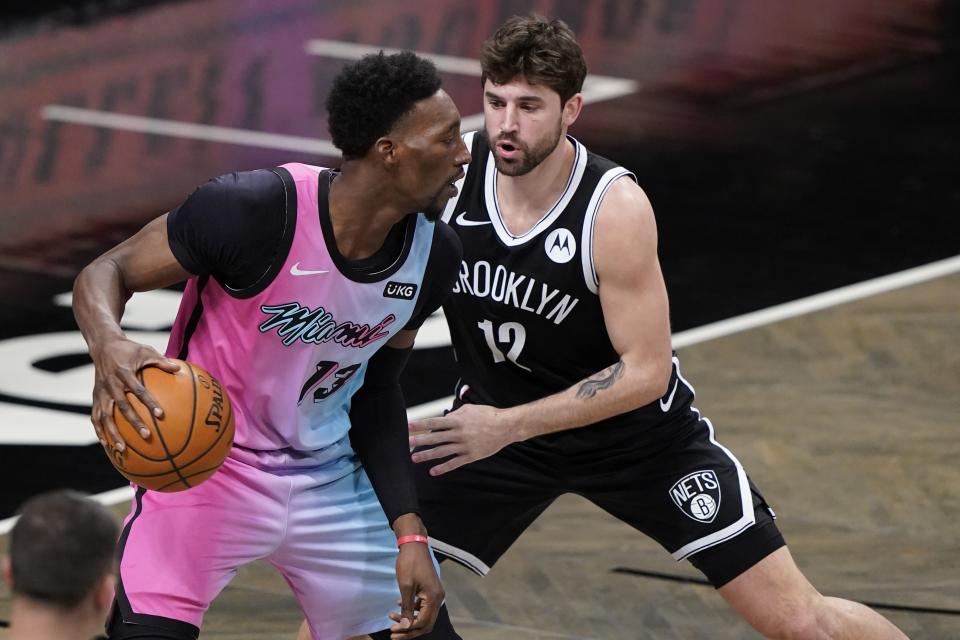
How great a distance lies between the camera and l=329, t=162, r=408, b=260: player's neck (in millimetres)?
5129

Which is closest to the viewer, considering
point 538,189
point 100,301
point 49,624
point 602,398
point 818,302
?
point 49,624

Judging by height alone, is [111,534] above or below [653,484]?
above

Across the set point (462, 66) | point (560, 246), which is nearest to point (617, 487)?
point (560, 246)

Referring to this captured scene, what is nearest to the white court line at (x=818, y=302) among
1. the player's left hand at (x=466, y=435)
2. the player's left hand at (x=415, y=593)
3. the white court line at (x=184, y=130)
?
the white court line at (x=184, y=130)

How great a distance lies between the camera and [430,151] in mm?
5059

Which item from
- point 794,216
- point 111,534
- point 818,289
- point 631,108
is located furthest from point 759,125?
point 111,534

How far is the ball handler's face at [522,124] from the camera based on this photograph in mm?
5855

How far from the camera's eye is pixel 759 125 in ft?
45.9

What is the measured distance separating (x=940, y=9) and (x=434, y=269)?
13.2 meters

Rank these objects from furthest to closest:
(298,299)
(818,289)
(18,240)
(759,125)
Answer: (759,125) < (18,240) < (818,289) < (298,299)

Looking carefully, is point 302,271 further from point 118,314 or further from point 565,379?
point 565,379

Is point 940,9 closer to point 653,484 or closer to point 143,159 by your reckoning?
point 143,159

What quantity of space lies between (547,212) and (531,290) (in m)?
0.24

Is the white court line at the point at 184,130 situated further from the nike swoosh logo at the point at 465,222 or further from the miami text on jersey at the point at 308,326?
the miami text on jersey at the point at 308,326
